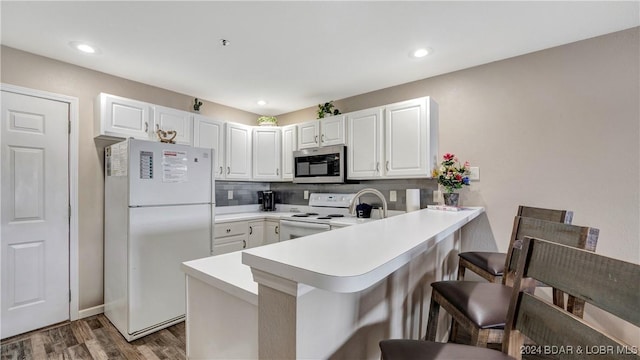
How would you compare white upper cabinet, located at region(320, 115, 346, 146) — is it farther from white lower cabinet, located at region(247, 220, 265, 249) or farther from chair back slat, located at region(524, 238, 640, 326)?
chair back slat, located at region(524, 238, 640, 326)

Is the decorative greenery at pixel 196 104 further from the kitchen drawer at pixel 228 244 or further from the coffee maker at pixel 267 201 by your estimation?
the kitchen drawer at pixel 228 244

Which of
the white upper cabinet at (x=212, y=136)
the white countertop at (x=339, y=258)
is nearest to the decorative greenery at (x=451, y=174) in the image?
the white countertop at (x=339, y=258)

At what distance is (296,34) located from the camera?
2.07m

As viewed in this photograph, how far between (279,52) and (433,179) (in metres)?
1.95

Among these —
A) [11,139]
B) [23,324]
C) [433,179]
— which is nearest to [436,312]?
[433,179]

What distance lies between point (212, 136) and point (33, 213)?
1.74m

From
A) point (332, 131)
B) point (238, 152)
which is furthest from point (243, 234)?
point (332, 131)

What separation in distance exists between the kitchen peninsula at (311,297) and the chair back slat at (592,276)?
0.33 meters

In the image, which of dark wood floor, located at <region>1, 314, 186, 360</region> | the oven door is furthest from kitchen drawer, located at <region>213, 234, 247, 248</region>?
dark wood floor, located at <region>1, 314, 186, 360</region>

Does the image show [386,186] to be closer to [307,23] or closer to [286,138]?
[286,138]

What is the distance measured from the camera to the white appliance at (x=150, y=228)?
221 cm

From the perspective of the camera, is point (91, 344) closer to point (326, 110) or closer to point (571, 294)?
point (571, 294)

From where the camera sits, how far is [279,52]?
7.68ft

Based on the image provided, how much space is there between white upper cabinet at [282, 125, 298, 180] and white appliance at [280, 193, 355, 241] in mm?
465
